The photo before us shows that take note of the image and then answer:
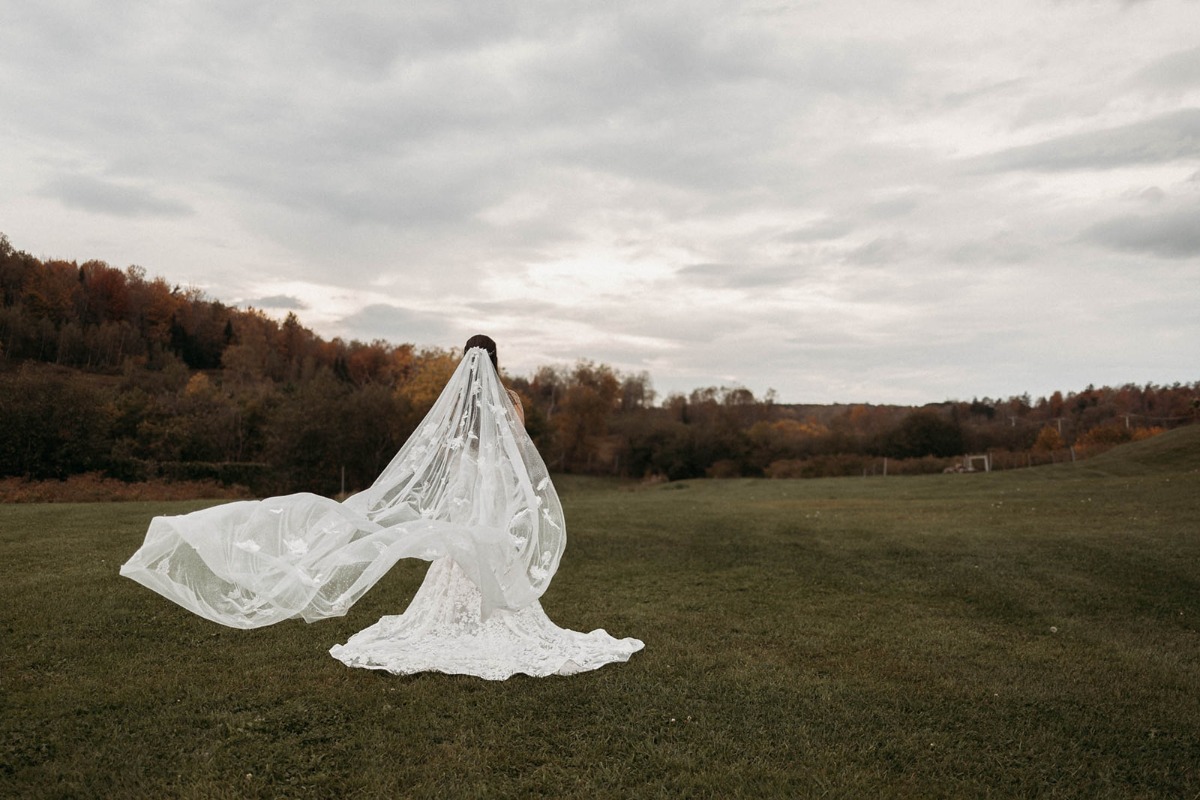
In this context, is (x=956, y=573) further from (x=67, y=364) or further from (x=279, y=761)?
(x=67, y=364)

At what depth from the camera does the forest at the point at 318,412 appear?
35406mm

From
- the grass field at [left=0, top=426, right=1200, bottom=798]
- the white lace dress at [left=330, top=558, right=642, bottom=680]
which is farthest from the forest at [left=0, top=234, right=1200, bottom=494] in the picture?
the white lace dress at [left=330, top=558, right=642, bottom=680]

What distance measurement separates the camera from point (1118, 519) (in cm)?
1695

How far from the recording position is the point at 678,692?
6738 millimetres

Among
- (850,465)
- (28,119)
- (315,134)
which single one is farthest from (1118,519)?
(850,465)

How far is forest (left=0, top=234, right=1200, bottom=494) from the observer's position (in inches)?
1394

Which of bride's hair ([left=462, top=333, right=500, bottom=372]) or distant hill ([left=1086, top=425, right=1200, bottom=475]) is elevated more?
bride's hair ([left=462, top=333, right=500, bottom=372])

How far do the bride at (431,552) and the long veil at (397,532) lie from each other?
0.04 ft

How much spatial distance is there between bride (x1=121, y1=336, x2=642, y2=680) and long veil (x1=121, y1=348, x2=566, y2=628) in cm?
1

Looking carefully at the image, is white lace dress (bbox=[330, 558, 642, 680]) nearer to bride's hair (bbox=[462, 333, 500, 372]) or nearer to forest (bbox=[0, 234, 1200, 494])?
bride's hair (bbox=[462, 333, 500, 372])

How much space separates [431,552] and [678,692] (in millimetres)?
2606

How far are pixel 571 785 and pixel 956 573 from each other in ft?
33.2

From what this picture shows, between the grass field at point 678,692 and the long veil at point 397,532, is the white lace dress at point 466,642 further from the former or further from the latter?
the long veil at point 397,532

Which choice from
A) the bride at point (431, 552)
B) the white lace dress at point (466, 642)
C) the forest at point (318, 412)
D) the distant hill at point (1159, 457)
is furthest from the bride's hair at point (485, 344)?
the distant hill at point (1159, 457)
